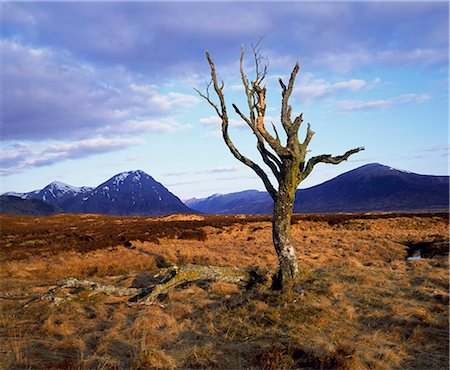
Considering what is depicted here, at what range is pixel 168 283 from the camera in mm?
12930

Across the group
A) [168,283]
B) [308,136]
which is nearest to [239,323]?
[168,283]

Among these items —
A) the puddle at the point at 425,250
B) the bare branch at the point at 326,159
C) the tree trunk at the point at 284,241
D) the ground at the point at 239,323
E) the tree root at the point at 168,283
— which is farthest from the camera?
the puddle at the point at 425,250

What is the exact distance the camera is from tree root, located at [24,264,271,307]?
12.4m

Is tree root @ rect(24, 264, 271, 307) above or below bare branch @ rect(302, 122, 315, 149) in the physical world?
below

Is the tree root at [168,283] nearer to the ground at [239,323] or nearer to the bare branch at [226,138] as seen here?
the ground at [239,323]

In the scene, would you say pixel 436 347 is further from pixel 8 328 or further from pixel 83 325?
pixel 8 328

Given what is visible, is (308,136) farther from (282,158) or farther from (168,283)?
(168,283)

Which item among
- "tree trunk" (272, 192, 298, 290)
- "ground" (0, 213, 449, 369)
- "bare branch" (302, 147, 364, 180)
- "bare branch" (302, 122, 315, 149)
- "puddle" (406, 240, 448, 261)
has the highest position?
"bare branch" (302, 122, 315, 149)

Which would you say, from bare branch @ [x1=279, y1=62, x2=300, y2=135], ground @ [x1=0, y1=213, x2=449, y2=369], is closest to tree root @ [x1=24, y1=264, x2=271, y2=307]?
ground @ [x1=0, y1=213, x2=449, y2=369]

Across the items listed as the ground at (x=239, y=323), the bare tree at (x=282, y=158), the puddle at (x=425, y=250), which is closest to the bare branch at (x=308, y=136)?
the bare tree at (x=282, y=158)

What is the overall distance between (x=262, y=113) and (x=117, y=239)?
2096 centimetres

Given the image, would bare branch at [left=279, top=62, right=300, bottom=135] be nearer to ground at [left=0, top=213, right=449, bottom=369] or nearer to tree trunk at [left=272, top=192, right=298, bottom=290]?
tree trunk at [left=272, top=192, right=298, bottom=290]

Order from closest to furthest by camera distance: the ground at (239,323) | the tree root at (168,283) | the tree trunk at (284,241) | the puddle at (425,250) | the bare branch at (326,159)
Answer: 1. the ground at (239,323)
2. the tree root at (168,283)
3. the tree trunk at (284,241)
4. the bare branch at (326,159)
5. the puddle at (425,250)

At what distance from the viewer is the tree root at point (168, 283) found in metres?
12.4
